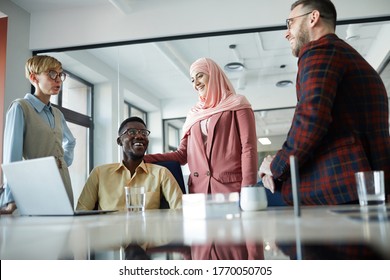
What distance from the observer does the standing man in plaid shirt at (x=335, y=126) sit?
1181mm

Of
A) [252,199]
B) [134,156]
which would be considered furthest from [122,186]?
[252,199]

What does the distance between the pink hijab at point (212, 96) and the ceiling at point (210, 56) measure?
0.76m

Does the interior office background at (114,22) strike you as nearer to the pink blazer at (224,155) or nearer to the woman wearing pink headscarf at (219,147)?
the woman wearing pink headscarf at (219,147)

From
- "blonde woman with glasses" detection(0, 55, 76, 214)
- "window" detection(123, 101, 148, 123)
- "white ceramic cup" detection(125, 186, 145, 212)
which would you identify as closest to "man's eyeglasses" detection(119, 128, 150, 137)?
"blonde woman with glasses" detection(0, 55, 76, 214)

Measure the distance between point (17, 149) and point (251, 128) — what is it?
1254 millimetres

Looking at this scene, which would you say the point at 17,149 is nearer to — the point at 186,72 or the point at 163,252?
the point at 163,252

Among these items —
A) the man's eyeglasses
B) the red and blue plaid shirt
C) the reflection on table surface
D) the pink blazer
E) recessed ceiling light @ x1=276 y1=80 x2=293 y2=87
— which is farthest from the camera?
recessed ceiling light @ x1=276 y1=80 x2=293 y2=87

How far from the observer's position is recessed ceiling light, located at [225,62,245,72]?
15.2 feet

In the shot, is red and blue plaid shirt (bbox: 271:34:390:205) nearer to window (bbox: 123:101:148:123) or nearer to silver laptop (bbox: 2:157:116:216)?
silver laptop (bbox: 2:157:116:216)

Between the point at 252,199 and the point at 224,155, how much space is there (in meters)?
0.93

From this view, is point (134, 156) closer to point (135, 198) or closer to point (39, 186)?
point (135, 198)

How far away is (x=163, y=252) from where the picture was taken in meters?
0.52

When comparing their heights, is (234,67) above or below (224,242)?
above

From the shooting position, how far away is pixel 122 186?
185cm
